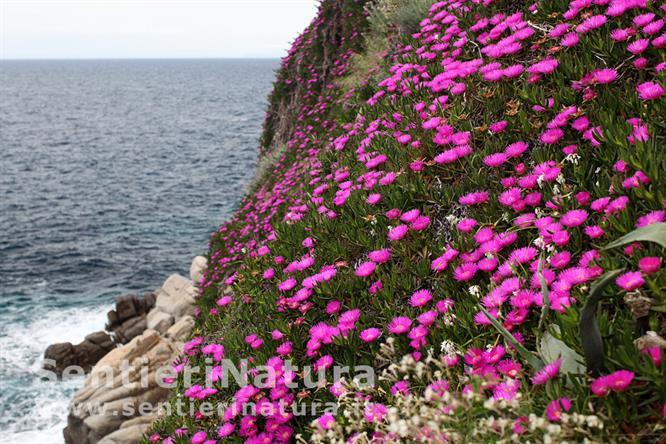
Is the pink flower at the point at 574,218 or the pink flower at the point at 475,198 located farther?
the pink flower at the point at 475,198

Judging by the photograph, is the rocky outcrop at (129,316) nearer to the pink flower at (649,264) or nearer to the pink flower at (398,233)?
the pink flower at (398,233)

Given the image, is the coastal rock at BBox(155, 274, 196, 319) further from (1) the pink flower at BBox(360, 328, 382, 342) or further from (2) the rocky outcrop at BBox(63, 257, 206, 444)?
(1) the pink flower at BBox(360, 328, 382, 342)

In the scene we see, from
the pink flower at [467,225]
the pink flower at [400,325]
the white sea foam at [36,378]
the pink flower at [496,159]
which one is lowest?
the white sea foam at [36,378]

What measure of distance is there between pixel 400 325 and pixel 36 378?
635 inches

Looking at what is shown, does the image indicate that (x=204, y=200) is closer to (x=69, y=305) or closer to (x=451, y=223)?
(x=69, y=305)

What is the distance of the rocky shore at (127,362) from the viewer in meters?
10.3

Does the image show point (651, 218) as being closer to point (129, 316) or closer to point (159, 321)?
point (159, 321)

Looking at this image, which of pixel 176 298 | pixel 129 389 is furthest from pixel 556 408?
pixel 176 298

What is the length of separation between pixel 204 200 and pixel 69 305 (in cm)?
1477

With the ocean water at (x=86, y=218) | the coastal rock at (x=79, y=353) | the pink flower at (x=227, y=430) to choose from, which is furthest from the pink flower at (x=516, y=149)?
the coastal rock at (x=79, y=353)

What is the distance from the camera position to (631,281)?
1.95 m

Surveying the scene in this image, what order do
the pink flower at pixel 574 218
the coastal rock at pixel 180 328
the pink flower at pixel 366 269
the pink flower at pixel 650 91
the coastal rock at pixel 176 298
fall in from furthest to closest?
the coastal rock at pixel 176 298
the coastal rock at pixel 180 328
the pink flower at pixel 366 269
the pink flower at pixel 650 91
the pink flower at pixel 574 218

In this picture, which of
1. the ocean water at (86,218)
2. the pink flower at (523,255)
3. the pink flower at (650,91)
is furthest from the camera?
the ocean water at (86,218)

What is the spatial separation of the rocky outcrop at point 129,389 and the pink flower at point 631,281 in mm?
6879
